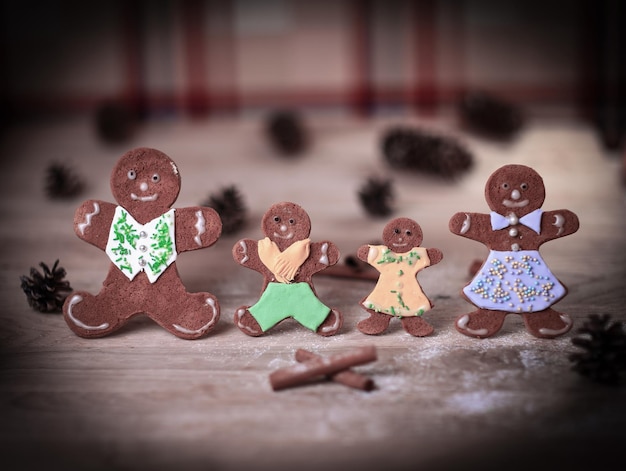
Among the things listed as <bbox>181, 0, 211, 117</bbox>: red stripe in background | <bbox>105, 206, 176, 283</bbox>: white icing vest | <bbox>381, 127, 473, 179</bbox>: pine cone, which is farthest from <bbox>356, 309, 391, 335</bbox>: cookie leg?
<bbox>181, 0, 211, 117</bbox>: red stripe in background

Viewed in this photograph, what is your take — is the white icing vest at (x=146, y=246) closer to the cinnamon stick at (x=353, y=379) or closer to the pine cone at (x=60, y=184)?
the cinnamon stick at (x=353, y=379)

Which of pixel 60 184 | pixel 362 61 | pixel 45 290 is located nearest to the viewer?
pixel 45 290

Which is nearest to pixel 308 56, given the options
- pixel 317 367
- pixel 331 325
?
pixel 331 325

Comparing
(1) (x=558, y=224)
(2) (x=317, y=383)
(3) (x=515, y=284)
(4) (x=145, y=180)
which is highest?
(4) (x=145, y=180)

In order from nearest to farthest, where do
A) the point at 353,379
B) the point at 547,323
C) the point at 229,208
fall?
the point at 353,379 → the point at 547,323 → the point at 229,208

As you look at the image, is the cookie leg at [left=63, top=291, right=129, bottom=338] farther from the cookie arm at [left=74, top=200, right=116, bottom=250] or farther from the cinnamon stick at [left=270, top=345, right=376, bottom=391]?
the cinnamon stick at [left=270, top=345, right=376, bottom=391]

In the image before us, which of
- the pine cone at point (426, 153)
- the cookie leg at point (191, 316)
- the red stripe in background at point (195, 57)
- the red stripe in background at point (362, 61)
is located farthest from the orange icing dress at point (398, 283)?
the red stripe in background at point (195, 57)

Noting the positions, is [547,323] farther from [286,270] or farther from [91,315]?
[91,315]

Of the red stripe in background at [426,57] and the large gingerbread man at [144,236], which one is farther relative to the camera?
→ the red stripe in background at [426,57]
